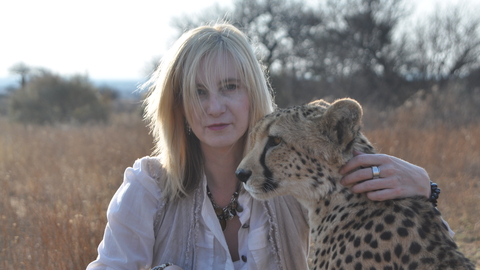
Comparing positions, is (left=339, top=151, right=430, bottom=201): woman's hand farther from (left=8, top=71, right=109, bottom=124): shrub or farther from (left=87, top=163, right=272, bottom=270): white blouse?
(left=8, top=71, right=109, bottom=124): shrub

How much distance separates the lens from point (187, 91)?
6.18 feet

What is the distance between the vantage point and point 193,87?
1865 mm

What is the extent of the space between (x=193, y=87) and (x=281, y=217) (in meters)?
0.72

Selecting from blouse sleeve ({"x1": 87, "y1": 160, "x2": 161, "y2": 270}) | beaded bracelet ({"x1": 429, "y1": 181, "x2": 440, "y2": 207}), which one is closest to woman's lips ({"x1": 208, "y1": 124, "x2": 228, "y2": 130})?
blouse sleeve ({"x1": 87, "y1": 160, "x2": 161, "y2": 270})

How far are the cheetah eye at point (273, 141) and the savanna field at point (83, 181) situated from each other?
1.34 m

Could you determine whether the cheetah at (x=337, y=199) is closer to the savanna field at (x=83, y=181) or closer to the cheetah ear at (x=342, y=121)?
the cheetah ear at (x=342, y=121)

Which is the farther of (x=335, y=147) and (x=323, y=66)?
(x=323, y=66)

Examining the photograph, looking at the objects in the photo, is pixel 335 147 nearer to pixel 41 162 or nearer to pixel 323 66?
pixel 41 162

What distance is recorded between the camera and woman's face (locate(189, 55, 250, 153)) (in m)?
1.88

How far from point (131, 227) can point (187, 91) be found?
632mm

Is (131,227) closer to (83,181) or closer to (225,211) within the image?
(225,211)

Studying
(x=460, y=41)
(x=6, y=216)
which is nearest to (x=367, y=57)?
(x=460, y=41)

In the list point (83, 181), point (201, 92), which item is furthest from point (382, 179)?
point (83, 181)

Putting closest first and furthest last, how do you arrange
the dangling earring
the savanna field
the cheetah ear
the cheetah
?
the cheetah → the cheetah ear → the dangling earring → the savanna field
